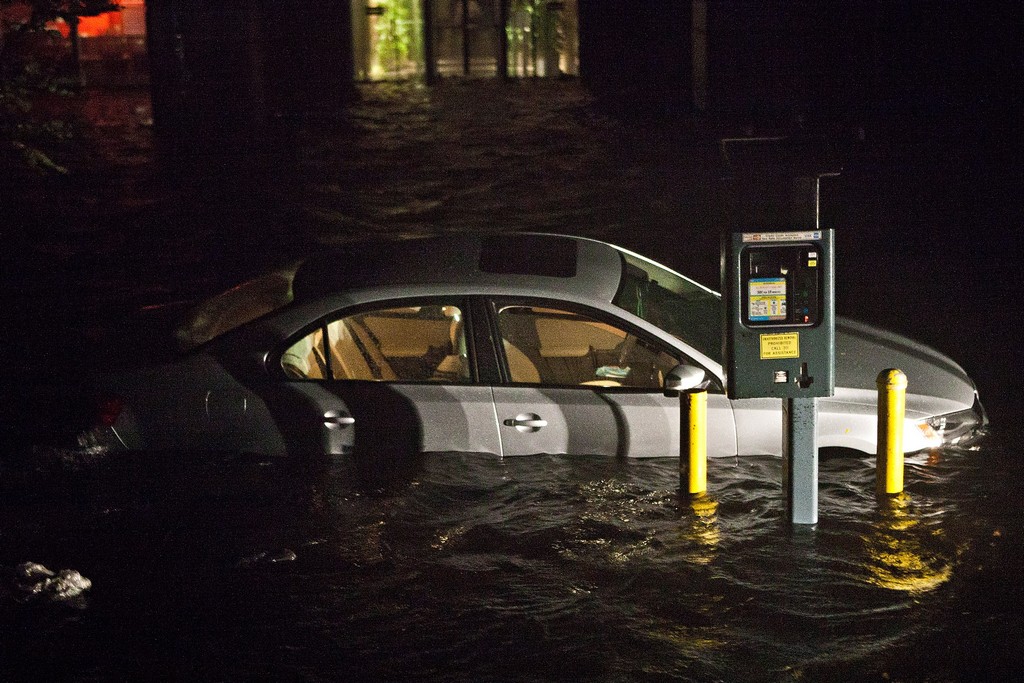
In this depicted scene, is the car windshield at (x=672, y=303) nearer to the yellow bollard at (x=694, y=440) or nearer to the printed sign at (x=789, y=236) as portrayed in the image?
the yellow bollard at (x=694, y=440)

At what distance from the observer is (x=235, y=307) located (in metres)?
7.14

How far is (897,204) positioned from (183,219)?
914 cm

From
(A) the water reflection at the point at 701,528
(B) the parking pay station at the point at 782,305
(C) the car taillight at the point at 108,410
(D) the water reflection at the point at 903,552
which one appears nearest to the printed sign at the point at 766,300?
(B) the parking pay station at the point at 782,305

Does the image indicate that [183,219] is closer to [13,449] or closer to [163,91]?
[163,91]

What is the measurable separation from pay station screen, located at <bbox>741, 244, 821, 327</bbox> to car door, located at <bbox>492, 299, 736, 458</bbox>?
738 mm

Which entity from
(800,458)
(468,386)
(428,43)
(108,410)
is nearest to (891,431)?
(800,458)

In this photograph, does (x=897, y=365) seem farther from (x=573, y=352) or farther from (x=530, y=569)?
(x=530, y=569)

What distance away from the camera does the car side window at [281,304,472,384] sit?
6637mm

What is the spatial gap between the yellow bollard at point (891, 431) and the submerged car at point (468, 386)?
0.31 m

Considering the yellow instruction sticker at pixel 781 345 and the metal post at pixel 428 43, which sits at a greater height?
the metal post at pixel 428 43

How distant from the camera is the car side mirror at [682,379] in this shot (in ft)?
19.8

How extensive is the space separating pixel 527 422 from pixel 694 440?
0.90 meters

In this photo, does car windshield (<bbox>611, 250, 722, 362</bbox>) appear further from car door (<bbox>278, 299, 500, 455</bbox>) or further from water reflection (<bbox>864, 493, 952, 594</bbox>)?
water reflection (<bbox>864, 493, 952, 594</bbox>)

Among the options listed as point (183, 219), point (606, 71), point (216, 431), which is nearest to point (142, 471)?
point (216, 431)
